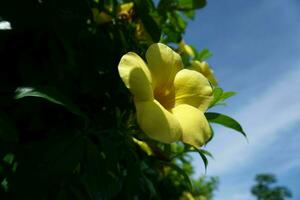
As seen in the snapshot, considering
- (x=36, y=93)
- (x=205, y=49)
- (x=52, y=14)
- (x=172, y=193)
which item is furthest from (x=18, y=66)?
(x=172, y=193)

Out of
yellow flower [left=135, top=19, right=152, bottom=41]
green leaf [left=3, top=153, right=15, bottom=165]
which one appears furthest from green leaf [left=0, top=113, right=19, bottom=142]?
yellow flower [left=135, top=19, right=152, bottom=41]

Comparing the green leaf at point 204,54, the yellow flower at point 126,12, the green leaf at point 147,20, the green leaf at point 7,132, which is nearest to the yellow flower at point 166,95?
the green leaf at point 7,132

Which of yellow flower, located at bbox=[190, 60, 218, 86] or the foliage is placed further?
the foliage

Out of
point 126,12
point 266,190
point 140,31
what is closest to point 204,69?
point 140,31

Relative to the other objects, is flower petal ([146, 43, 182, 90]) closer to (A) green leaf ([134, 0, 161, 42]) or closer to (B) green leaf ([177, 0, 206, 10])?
(A) green leaf ([134, 0, 161, 42])

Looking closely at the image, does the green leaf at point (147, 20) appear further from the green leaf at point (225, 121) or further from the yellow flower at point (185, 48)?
the green leaf at point (225, 121)

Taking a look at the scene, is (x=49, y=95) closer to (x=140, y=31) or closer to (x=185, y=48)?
(x=140, y=31)

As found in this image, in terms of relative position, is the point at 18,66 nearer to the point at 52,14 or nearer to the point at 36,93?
the point at 52,14
